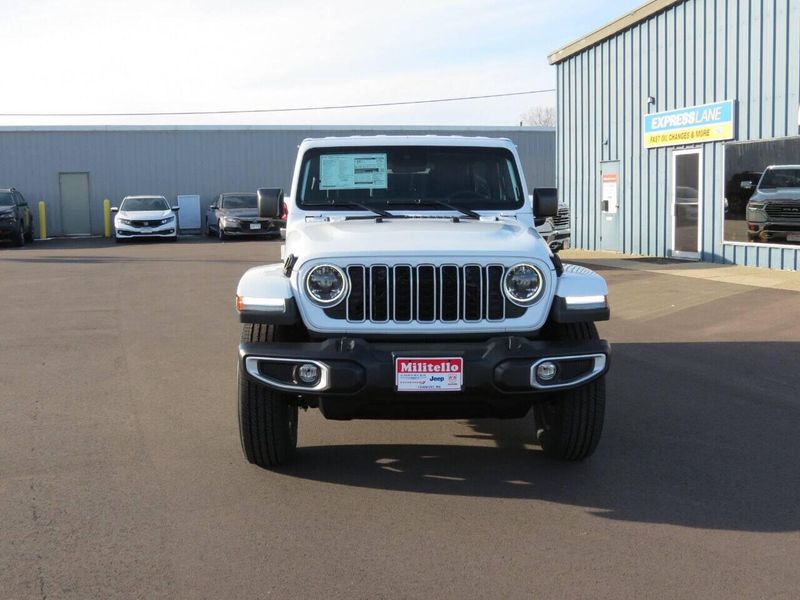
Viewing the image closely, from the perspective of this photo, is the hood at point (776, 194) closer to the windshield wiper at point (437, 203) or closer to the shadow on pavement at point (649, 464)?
the shadow on pavement at point (649, 464)

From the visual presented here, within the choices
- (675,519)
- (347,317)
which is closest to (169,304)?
(347,317)

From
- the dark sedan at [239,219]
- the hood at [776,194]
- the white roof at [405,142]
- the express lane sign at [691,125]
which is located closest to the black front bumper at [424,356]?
the white roof at [405,142]

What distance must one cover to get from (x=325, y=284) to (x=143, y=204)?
94.8 feet

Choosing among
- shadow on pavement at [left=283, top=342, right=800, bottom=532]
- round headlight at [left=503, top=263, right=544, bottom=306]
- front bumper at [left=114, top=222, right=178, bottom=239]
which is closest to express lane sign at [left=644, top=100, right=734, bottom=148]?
shadow on pavement at [left=283, top=342, right=800, bottom=532]

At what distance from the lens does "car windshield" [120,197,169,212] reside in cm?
3281

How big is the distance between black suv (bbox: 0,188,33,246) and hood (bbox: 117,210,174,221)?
287cm

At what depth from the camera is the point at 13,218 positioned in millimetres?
30031

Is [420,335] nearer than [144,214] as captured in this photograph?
Yes

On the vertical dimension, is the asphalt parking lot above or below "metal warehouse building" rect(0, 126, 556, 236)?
below

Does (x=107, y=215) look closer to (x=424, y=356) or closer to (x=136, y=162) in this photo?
(x=136, y=162)

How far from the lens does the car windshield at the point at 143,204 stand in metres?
32.8

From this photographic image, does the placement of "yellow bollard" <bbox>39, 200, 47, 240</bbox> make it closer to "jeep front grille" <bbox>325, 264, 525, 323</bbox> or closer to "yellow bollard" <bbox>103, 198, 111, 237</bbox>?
"yellow bollard" <bbox>103, 198, 111, 237</bbox>

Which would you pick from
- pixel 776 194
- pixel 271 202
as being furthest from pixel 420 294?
pixel 776 194

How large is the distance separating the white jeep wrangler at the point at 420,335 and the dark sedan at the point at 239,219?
26.0 meters
